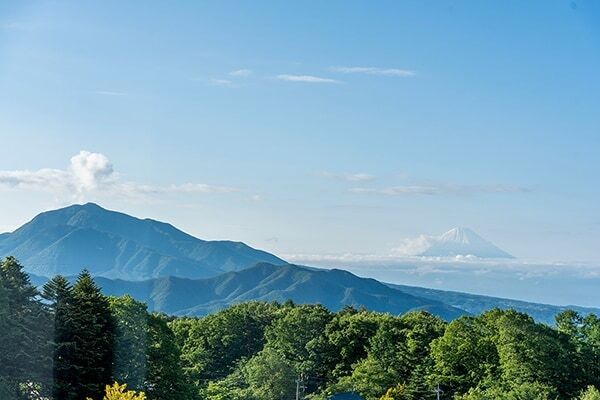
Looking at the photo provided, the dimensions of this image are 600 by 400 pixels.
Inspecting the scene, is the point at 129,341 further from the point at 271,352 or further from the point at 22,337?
the point at 271,352

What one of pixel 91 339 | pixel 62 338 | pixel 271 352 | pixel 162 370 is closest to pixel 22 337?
pixel 62 338

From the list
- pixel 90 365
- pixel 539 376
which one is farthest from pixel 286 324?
pixel 90 365

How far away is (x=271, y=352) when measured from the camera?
194ft

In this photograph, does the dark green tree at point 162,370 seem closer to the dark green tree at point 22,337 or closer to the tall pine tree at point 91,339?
the tall pine tree at point 91,339

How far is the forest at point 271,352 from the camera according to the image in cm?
3500

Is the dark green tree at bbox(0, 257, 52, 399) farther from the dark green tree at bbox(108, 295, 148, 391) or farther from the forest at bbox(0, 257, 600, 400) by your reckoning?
the dark green tree at bbox(108, 295, 148, 391)

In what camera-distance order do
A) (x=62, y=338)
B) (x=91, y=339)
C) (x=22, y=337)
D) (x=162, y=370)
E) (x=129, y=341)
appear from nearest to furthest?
(x=22, y=337) < (x=62, y=338) < (x=91, y=339) < (x=129, y=341) < (x=162, y=370)

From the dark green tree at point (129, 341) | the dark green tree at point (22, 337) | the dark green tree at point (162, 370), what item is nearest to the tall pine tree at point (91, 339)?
the dark green tree at point (129, 341)

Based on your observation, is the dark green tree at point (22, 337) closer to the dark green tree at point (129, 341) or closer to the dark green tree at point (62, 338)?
the dark green tree at point (62, 338)

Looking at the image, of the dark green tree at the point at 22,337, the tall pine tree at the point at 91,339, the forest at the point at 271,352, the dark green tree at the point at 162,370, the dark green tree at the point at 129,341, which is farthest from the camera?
the dark green tree at the point at 162,370

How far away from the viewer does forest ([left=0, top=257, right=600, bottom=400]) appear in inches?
1378

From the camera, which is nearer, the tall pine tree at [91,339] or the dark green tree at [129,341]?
the tall pine tree at [91,339]

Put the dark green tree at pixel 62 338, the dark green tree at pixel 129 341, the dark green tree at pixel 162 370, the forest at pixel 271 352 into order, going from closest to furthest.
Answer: the forest at pixel 271 352 → the dark green tree at pixel 62 338 → the dark green tree at pixel 129 341 → the dark green tree at pixel 162 370

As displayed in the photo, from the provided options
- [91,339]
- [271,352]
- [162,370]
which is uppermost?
[91,339]
